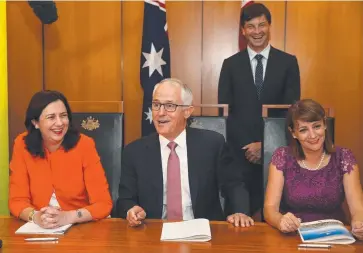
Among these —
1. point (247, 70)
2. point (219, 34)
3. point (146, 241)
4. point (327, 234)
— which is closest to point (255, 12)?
point (247, 70)

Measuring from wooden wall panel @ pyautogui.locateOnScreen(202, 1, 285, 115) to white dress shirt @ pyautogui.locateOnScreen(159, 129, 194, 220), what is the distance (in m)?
2.14

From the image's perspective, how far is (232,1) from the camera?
13.8 feet

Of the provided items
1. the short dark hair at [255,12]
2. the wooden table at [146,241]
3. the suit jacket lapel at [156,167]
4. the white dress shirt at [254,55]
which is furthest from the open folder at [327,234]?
the short dark hair at [255,12]

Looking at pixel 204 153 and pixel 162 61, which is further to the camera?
pixel 162 61

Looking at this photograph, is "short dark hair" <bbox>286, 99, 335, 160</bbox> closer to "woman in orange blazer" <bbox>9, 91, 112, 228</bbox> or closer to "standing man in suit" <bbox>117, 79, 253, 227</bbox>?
"standing man in suit" <bbox>117, 79, 253, 227</bbox>

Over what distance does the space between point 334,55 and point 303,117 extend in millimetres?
2363

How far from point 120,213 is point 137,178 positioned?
23 cm

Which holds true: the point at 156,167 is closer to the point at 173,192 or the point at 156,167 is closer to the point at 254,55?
the point at 173,192

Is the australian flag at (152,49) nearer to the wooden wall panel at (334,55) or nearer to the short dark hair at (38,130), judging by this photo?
the wooden wall panel at (334,55)

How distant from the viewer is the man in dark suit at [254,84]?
3.14 metres

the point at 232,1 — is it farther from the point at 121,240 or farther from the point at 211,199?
the point at 121,240

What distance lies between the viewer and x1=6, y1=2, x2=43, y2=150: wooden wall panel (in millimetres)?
4367

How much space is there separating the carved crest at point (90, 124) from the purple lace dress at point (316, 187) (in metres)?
0.95

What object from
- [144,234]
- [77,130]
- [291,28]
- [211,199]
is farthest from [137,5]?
[144,234]
